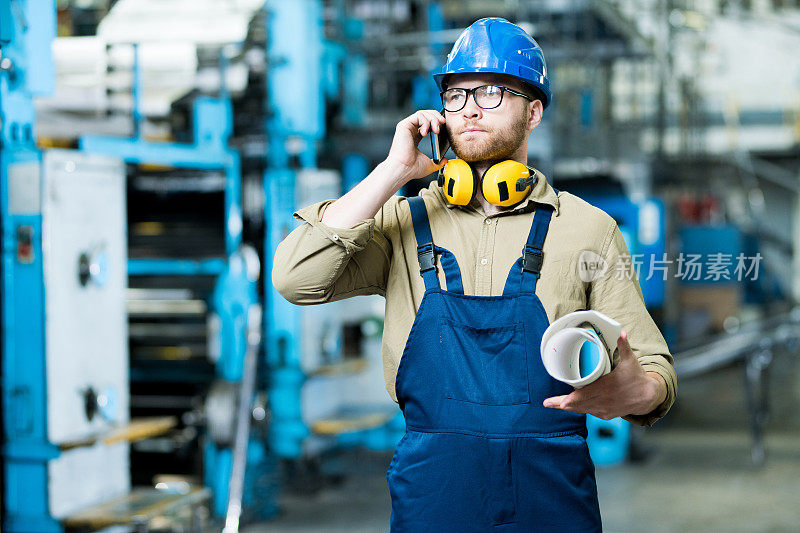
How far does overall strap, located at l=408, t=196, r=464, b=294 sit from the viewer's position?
2154mm

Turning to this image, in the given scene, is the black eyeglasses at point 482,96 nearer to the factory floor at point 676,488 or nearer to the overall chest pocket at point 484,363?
the overall chest pocket at point 484,363

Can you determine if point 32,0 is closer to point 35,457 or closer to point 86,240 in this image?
point 86,240

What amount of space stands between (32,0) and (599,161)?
5.32m

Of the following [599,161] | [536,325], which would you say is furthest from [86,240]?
[599,161]

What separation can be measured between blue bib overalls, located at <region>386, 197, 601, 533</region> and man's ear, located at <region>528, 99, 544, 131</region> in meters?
0.30

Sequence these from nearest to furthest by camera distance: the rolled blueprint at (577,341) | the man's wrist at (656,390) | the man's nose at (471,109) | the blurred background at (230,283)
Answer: the rolled blueprint at (577,341)
the man's wrist at (656,390)
the man's nose at (471,109)
the blurred background at (230,283)

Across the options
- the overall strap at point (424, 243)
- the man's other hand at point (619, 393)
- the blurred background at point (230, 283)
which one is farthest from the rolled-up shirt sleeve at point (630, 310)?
the blurred background at point (230, 283)

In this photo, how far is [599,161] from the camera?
27.1 ft

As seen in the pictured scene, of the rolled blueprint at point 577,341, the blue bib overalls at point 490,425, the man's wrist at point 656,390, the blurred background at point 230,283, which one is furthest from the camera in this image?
the blurred background at point 230,283

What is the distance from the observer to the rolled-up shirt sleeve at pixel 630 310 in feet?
6.89

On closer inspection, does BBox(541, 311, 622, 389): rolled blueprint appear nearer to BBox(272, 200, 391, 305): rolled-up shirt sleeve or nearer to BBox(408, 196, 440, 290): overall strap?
BBox(408, 196, 440, 290): overall strap

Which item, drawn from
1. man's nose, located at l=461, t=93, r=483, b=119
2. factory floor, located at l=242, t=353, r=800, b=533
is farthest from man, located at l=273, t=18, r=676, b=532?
factory floor, located at l=242, t=353, r=800, b=533

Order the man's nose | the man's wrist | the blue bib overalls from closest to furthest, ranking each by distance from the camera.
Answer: the man's wrist, the blue bib overalls, the man's nose

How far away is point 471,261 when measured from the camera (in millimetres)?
2205
